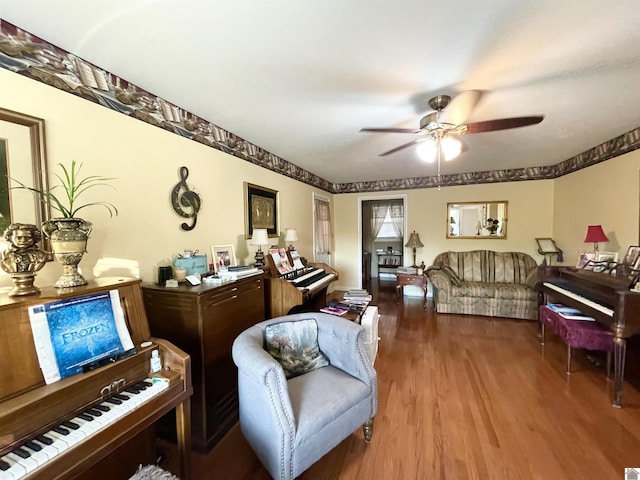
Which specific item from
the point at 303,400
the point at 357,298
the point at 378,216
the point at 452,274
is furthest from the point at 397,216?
the point at 303,400

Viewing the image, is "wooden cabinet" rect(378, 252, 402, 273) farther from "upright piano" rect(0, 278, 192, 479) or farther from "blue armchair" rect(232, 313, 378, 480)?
"upright piano" rect(0, 278, 192, 479)

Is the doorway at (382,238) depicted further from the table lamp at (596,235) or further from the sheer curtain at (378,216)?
the table lamp at (596,235)

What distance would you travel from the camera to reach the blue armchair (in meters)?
1.24

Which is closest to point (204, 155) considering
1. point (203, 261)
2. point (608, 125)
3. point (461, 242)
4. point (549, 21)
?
point (203, 261)

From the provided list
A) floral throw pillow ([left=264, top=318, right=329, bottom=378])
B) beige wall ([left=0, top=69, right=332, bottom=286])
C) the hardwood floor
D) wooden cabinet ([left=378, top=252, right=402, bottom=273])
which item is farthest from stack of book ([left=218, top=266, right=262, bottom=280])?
wooden cabinet ([left=378, top=252, right=402, bottom=273])

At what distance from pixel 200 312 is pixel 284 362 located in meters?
0.61

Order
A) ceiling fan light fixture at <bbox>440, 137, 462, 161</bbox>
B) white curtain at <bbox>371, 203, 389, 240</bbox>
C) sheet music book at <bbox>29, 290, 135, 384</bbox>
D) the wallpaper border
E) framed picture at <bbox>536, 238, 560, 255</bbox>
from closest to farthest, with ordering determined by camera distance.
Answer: sheet music book at <bbox>29, 290, 135, 384</bbox> → the wallpaper border → ceiling fan light fixture at <bbox>440, 137, 462, 161</bbox> → framed picture at <bbox>536, 238, 560, 255</bbox> → white curtain at <bbox>371, 203, 389, 240</bbox>

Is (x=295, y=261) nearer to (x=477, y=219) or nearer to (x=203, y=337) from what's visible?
(x=203, y=337)

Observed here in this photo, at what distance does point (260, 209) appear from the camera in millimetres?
3109

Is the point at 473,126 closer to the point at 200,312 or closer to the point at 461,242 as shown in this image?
the point at 200,312

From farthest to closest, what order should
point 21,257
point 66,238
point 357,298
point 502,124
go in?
point 357,298
point 502,124
point 66,238
point 21,257

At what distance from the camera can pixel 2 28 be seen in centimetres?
120

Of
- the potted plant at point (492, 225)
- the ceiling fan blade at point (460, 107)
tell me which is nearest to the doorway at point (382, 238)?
the potted plant at point (492, 225)

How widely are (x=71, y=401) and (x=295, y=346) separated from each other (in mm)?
1086
